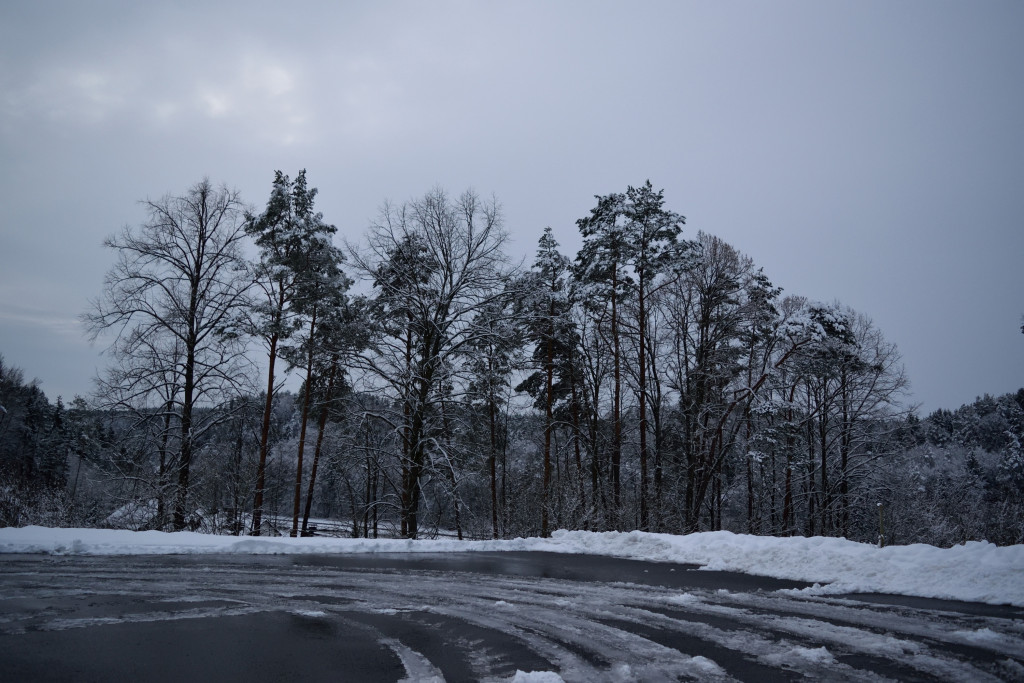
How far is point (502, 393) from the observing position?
32.2 metres

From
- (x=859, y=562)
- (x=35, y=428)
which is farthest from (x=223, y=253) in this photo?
(x=35, y=428)

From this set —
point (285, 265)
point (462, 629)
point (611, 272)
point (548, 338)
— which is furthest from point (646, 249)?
point (462, 629)

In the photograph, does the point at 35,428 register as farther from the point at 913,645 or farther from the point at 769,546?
the point at 913,645

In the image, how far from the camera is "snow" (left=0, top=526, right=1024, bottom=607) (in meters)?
8.76

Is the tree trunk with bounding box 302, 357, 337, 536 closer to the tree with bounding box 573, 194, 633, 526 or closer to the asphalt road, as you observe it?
the tree with bounding box 573, 194, 633, 526

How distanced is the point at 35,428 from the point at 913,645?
→ 249ft

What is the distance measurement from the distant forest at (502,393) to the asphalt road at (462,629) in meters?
10.8

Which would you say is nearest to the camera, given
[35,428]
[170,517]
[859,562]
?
[859,562]

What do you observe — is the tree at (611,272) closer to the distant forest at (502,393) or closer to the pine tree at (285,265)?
the distant forest at (502,393)

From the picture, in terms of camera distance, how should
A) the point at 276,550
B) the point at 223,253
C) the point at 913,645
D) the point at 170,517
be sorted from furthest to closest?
the point at 223,253, the point at 170,517, the point at 276,550, the point at 913,645

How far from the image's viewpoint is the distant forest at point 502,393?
826 inches

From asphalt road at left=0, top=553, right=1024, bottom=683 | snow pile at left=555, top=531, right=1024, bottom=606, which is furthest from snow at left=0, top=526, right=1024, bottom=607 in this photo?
asphalt road at left=0, top=553, right=1024, bottom=683

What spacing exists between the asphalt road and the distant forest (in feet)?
35.4

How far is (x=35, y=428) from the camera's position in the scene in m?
60.7
